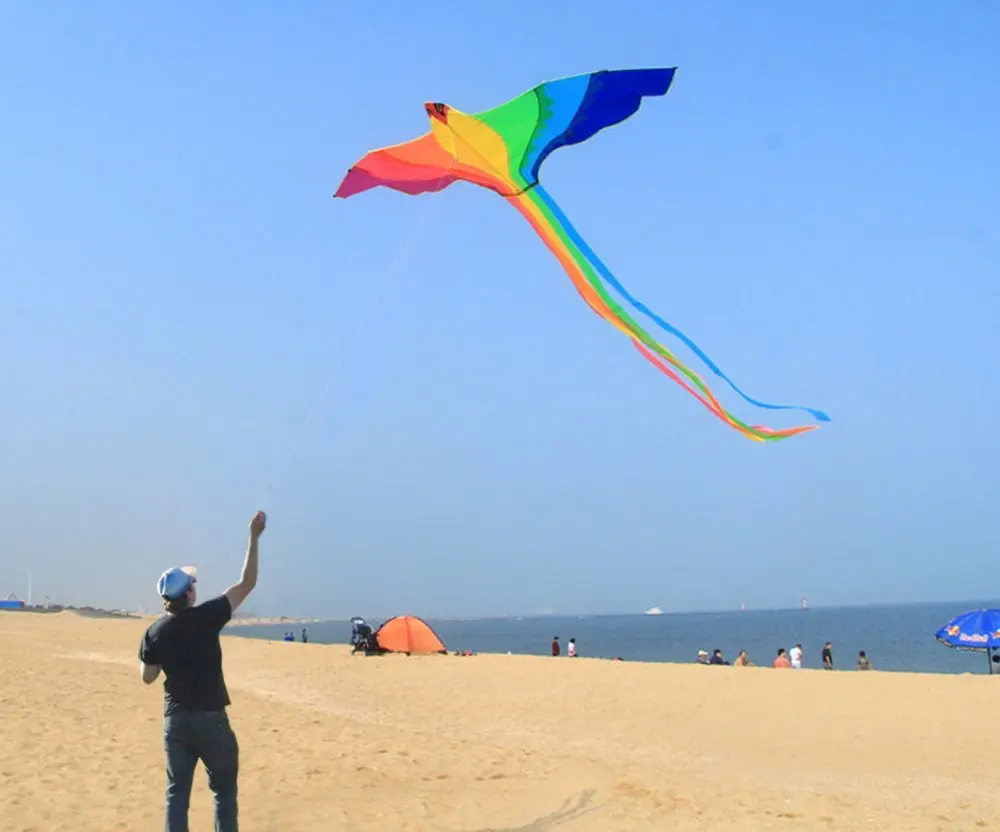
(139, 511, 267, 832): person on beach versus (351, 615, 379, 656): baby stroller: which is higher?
(139, 511, 267, 832): person on beach

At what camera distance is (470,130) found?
267 inches

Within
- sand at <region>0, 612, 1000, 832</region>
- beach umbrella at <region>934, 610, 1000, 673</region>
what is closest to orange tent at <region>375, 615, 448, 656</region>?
sand at <region>0, 612, 1000, 832</region>

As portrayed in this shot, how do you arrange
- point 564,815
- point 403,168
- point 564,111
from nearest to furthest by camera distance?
1. point 564,815
2. point 564,111
3. point 403,168

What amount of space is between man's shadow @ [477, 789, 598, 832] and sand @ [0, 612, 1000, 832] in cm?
2

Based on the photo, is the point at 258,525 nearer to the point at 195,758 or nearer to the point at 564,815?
the point at 195,758

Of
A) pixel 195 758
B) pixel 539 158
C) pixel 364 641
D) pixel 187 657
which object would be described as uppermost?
pixel 539 158

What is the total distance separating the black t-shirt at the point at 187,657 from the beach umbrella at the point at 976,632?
17699 mm

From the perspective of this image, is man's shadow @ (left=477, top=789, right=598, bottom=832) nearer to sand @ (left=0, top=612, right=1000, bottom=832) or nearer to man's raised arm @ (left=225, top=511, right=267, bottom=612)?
sand @ (left=0, top=612, right=1000, bottom=832)

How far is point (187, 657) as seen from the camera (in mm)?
3889

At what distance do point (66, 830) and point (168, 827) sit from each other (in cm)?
173

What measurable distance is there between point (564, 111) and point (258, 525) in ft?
13.4

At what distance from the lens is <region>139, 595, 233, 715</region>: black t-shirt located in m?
3.88

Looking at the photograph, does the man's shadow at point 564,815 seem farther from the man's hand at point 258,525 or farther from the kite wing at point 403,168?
the kite wing at point 403,168

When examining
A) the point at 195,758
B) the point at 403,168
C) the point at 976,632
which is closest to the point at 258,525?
the point at 195,758
